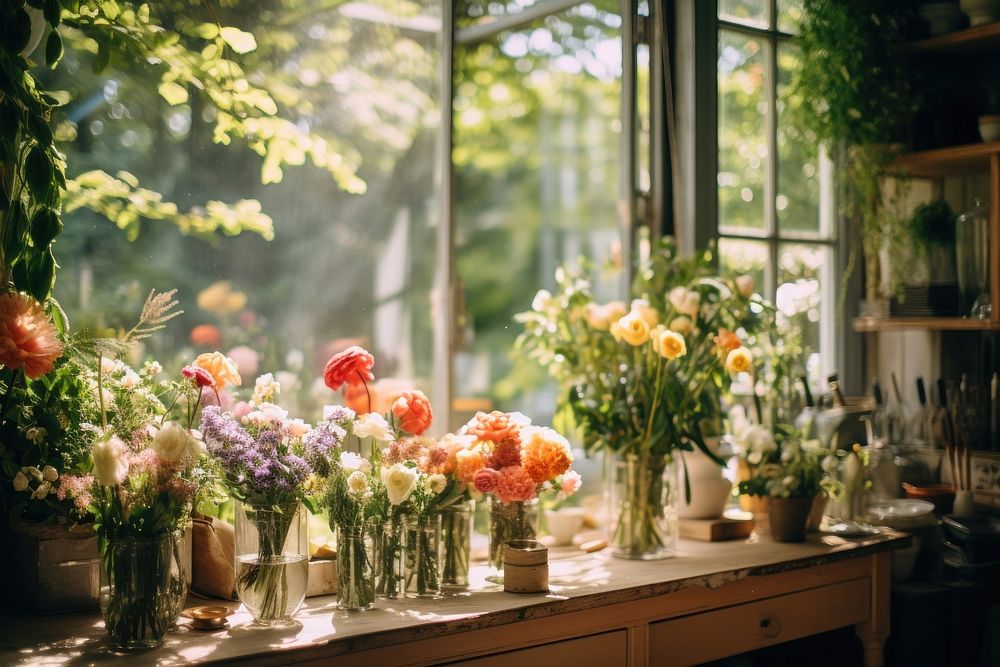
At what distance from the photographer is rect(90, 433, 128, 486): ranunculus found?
60.0 inches

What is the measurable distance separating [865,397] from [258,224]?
1.80 metres

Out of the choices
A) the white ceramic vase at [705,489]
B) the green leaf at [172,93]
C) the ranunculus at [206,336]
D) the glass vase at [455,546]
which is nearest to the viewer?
the glass vase at [455,546]

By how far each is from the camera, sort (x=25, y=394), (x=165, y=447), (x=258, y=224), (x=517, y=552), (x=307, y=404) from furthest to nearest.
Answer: (x=307, y=404)
(x=258, y=224)
(x=517, y=552)
(x=25, y=394)
(x=165, y=447)

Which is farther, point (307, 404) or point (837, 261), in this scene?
point (307, 404)

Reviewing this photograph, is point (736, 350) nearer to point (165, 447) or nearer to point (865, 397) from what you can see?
point (865, 397)

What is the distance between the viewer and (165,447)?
157cm

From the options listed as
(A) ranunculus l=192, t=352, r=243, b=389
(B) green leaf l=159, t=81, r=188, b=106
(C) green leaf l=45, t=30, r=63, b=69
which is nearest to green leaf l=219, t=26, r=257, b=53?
(B) green leaf l=159, t=81, r=188, b=106

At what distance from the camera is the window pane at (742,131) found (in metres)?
2.87

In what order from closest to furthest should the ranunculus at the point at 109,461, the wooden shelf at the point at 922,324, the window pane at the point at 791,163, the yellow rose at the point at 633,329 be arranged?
1. the ranunculus at the point at 109,461
2. the yellow rose at the point at 633,329
3. the wooden shelf at the point at 922,324
4. the window pane at the point at 791,163

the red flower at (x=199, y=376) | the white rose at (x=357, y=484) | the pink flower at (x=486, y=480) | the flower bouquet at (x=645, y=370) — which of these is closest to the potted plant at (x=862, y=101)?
the flower bouquet at (x=645, y=370)

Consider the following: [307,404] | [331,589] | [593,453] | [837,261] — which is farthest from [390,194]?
[331,589]

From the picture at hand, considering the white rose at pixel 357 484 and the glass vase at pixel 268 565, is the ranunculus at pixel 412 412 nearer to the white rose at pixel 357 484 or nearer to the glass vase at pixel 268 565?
the white rose at pixel 357 484

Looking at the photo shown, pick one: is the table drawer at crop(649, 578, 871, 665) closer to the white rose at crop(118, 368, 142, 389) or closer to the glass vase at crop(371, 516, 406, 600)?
the glass vase at crop(371, 516, 406, 600)

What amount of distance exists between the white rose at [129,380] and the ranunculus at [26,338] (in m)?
0.16
